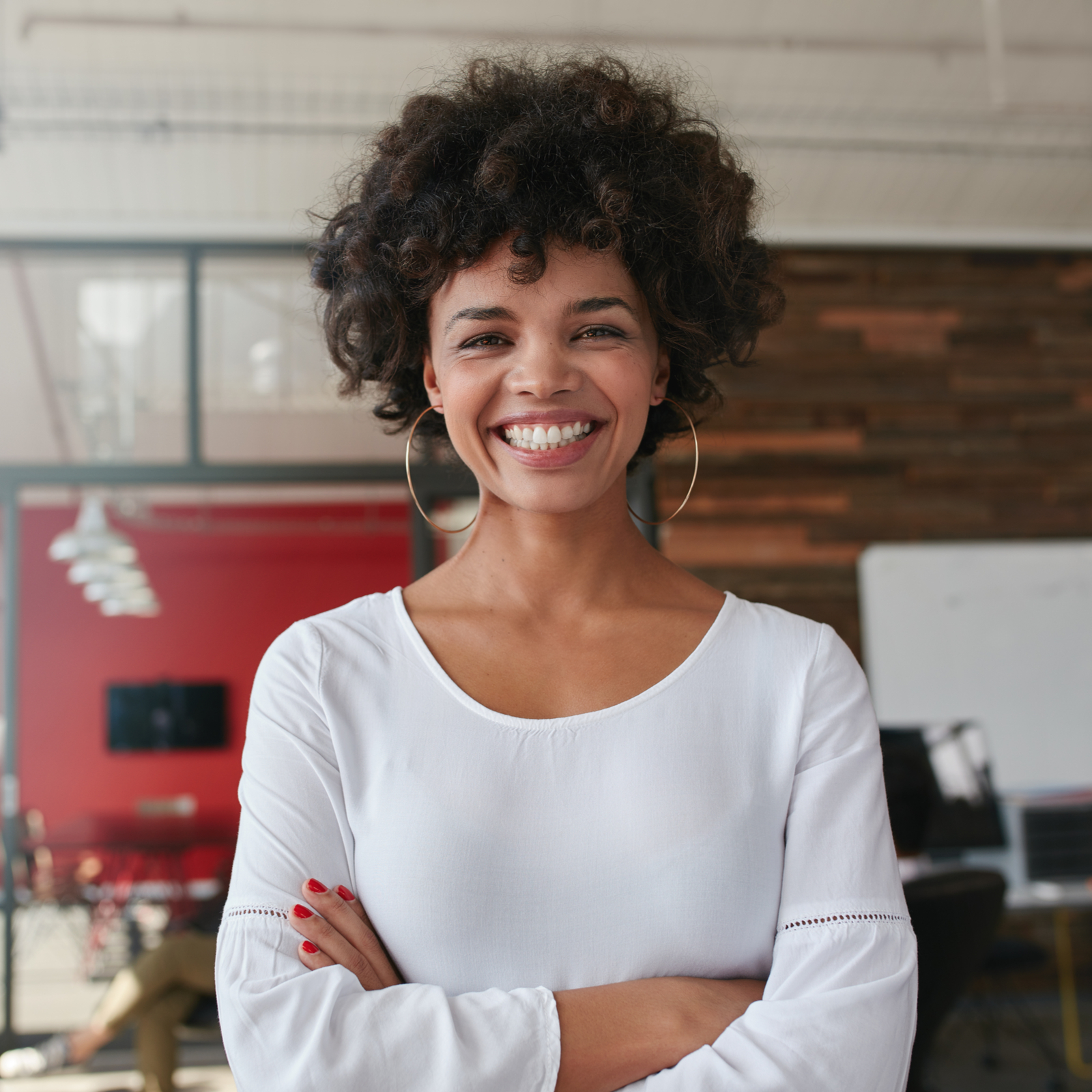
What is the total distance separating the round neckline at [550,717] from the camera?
1188 millimetres

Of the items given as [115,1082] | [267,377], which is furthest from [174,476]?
[115,1082]

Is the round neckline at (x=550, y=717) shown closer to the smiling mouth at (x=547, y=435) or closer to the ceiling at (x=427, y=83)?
the smiling mouth at (x=547, y=435)

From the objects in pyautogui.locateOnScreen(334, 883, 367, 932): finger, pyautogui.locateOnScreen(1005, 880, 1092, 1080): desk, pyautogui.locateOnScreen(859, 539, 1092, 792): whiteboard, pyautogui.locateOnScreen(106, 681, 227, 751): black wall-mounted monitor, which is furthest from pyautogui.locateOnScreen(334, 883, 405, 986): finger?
pyautogui.locateOnScreen(106, 681, 227, 751): black wall-mounted monitor

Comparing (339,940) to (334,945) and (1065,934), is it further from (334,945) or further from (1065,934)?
(1065,934)

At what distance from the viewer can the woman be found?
1.06 meters

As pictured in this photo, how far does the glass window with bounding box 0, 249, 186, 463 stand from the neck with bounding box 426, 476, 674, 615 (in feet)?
13.8

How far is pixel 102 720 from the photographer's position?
9203mm

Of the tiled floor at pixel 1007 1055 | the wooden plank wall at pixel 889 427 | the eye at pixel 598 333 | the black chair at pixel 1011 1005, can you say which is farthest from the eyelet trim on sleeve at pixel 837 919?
the wooden plank wall at pixel 889 427

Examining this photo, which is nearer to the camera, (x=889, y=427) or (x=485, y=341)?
(x=485, y=341)

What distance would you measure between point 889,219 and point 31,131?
13.2ft

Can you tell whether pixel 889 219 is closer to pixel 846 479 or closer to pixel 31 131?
pixel 846 479

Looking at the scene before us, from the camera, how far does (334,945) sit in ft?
3.58

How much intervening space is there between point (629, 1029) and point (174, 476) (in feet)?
14.7

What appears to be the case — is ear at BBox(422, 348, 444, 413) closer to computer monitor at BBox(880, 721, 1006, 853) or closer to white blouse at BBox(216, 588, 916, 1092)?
white blouse at BBox(216, 588, 916, 1092)
